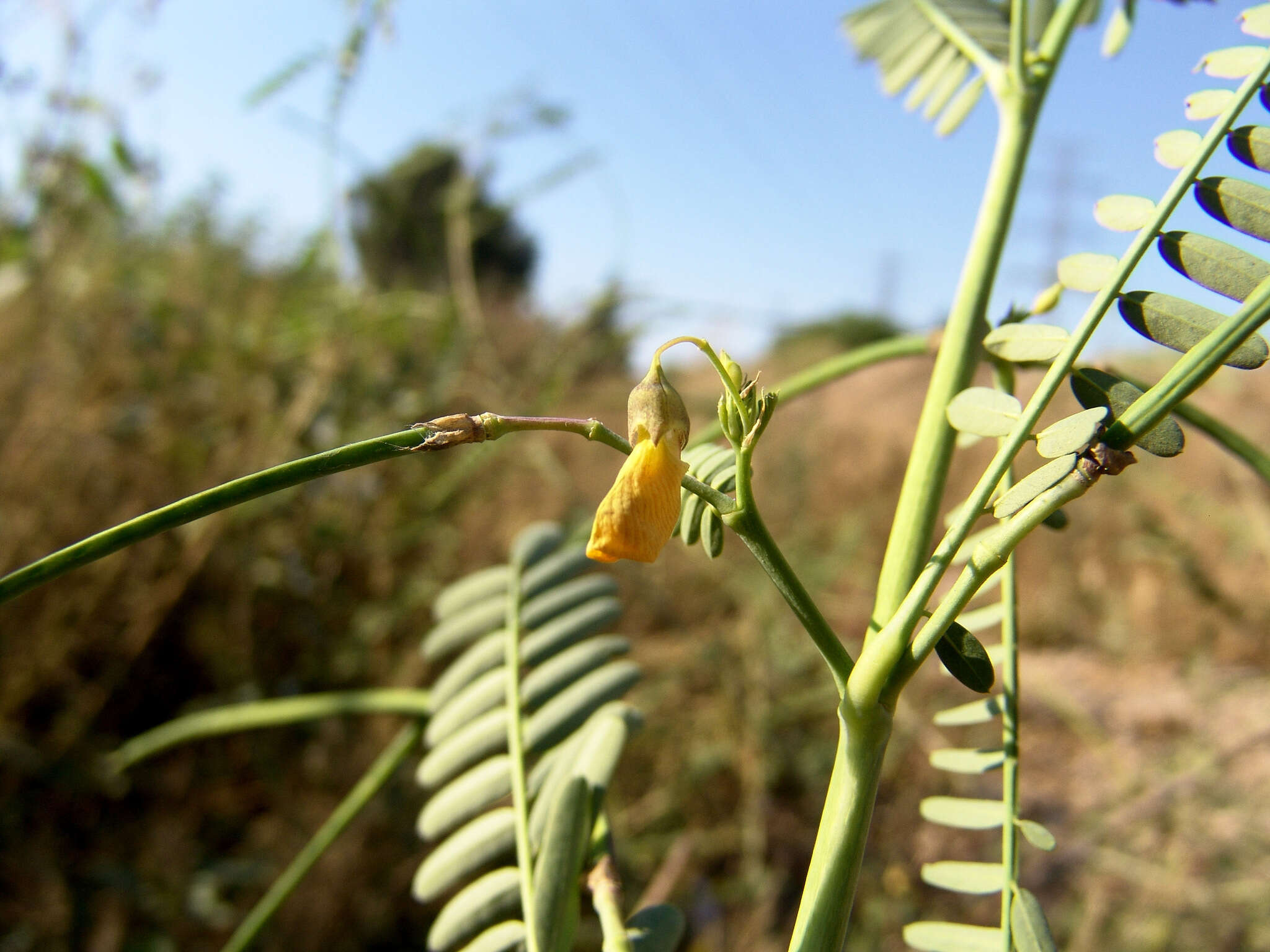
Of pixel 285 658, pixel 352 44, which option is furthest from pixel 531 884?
pixel 285 658

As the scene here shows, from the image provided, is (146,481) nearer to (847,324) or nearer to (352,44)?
(352,44)

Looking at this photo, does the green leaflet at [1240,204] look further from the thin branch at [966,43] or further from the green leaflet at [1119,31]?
the green leaflet at [1119,31]

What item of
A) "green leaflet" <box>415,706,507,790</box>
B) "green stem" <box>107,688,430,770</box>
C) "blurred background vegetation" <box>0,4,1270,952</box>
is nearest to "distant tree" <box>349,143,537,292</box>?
"blurred background vegetation" <box>0,4,1270,952</box>

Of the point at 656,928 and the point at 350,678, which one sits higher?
the point at 350,678

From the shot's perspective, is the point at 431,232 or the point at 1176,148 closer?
the point at 1176,148

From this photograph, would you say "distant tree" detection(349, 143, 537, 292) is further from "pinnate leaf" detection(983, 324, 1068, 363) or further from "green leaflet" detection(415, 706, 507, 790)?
"pinnate leaf" detection(983, 324, 1068, 363)

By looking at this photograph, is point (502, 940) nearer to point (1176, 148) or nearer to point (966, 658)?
point (966, 658)

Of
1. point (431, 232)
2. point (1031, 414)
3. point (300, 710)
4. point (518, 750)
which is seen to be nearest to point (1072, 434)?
point (1031, 414)

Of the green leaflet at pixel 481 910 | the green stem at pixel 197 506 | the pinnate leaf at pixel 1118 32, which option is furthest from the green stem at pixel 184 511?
the pinnate leaf at pixel 1118 32
